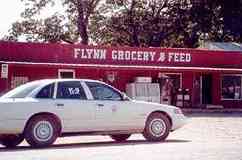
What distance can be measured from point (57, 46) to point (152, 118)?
61.5ft

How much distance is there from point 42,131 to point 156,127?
2.94 meters

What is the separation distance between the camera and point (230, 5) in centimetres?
5403

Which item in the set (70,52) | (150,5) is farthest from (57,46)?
(150,5)

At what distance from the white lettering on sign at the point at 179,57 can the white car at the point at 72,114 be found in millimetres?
19855

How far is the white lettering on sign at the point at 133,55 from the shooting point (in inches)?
1368

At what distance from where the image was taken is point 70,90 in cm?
1458

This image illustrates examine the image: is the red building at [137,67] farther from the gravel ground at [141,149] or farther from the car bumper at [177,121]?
the car bumper at [177,121]

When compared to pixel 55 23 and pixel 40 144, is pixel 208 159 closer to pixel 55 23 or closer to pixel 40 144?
pixel 40 144

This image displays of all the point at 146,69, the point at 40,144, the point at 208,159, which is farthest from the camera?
the point at 146,69

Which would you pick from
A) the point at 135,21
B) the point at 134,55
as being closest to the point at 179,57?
the point at 134,55

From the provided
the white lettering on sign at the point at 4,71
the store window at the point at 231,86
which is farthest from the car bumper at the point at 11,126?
the store window at the point at 231,86

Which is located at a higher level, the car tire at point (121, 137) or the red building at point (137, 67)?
the red building at point (137, 67)

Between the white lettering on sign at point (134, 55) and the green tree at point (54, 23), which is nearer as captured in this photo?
the white lettering on sign at point (134, 55)

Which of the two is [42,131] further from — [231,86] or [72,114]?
[231,86]
